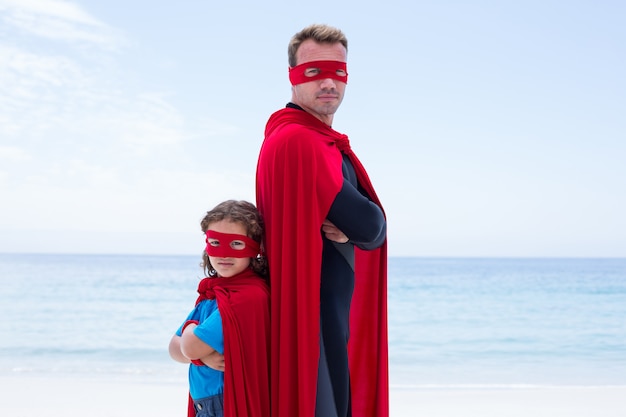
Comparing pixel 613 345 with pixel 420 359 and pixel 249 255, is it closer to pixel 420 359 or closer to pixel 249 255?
pixel 420 359

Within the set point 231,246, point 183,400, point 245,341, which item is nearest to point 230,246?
point 231,246

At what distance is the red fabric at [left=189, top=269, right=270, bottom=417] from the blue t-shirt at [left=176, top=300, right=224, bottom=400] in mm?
27

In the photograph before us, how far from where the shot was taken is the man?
→ 242 centimetres

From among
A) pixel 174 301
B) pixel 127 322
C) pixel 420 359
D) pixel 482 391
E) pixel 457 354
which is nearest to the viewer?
pixel 482 391

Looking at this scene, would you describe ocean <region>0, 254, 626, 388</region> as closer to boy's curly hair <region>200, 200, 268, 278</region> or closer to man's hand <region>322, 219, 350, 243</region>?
boy's curly hair <region>200, 200, 268, 278</region>

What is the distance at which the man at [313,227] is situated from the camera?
2420 mm

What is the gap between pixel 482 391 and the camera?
730 cm

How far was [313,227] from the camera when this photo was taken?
2.43 meters

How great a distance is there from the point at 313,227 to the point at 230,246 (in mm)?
294

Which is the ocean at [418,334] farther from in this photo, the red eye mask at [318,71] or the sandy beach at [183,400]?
the red eye mask at [318,71]

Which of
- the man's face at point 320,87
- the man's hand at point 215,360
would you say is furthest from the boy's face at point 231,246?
the man's face at point 320,87

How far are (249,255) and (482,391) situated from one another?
216 inches

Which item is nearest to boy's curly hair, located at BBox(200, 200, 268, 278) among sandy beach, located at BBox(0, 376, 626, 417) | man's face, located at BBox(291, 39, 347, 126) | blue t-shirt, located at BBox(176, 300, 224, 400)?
blue t-shirt, located at BBox(176, 300, 224, 400)

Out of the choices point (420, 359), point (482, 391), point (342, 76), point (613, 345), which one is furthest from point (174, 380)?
point (613, 345)
